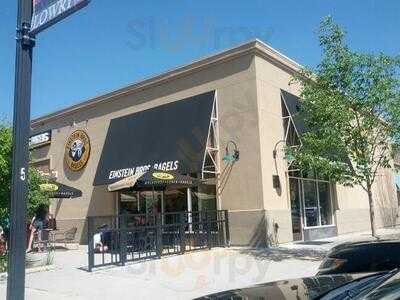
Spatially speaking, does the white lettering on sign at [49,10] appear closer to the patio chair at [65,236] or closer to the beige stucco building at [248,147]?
the beige stucco building at [248,147]

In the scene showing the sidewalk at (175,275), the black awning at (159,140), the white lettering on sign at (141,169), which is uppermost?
the black awning at (159,140)

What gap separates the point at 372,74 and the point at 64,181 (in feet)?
51.7

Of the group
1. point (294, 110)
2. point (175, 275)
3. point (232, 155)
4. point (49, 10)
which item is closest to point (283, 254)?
point (232, 155)

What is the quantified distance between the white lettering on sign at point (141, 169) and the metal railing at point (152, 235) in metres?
2.23

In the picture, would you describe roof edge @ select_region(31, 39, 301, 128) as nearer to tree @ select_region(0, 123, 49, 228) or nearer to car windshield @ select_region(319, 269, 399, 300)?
tree @ select_region(0, 123, 49, 228)

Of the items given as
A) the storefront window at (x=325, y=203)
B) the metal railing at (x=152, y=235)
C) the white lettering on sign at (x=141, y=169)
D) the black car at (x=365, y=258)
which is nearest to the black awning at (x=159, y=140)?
the white lettering on sign at (x=141, y=169)

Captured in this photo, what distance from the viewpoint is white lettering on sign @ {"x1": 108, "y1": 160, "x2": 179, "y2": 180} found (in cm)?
1856

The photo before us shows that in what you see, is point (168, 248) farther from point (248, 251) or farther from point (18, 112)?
point (18, 112)

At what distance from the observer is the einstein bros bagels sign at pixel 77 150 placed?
79.2 ft

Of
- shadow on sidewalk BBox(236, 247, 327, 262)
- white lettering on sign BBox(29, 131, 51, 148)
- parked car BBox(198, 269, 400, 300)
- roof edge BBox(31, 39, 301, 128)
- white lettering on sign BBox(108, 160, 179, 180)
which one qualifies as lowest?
shadow on sidewalk BBox(236, 247, 327, 262)

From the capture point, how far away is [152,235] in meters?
14.5

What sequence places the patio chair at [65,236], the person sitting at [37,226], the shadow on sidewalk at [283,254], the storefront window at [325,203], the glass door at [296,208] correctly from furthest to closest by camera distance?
the storefront window at [325,203]
the patio chair at [65,236]
the glass door at [296,208]
the person sitting at [37,226]
the shadow on sidewalk at [283,254]

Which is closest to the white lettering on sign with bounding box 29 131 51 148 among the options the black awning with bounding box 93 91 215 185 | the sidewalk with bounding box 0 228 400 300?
the black awning with bounding box 93 91 215 185

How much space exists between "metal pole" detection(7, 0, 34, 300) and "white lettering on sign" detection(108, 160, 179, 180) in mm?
11947
